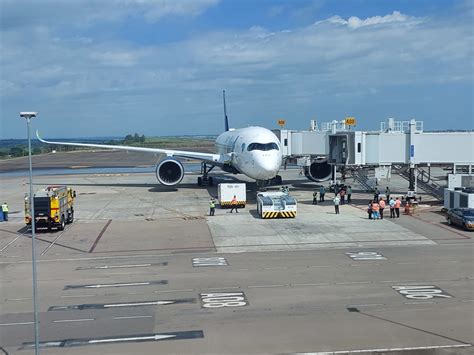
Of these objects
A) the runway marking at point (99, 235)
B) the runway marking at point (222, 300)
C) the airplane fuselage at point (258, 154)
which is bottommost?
the runway marking at point (99, 235)

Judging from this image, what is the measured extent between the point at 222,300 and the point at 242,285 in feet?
7.10

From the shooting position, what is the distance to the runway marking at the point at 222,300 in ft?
62.1

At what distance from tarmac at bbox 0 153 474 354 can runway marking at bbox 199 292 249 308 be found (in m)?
0.07

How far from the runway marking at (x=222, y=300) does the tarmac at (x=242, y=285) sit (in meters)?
0.07

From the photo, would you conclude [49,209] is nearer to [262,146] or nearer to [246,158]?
[246,158]

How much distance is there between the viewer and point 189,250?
94.5ft

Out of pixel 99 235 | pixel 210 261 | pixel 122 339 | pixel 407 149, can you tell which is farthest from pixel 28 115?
pixel 407 149

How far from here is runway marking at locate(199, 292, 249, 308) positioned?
1892 centimetres

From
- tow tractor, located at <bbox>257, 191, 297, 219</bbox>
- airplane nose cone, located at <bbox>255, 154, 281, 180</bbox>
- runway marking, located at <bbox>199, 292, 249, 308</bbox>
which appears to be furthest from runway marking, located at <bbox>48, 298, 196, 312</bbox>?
airplane nose cone, located at <bbox>255, 154, 281, 180</bbox>

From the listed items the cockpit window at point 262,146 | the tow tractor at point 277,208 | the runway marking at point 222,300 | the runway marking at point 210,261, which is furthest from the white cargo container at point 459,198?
the runway marking at point 222,300

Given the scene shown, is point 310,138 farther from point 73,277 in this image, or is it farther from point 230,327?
point 230,327

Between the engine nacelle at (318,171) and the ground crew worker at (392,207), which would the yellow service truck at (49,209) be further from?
the engine nacelle at (318,171)

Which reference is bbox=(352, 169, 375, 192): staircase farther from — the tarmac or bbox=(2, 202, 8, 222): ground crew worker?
bbox=(2, 202, 8, 222): ground crew worker

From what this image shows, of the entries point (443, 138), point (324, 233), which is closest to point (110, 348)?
point (324, 233)
